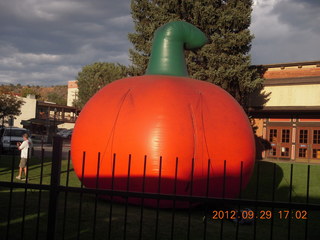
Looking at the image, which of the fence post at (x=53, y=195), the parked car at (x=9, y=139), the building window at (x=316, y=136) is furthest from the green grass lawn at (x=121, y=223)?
the parked car at (x=9, y=139)

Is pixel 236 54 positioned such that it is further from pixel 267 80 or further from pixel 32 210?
pixel 32 210

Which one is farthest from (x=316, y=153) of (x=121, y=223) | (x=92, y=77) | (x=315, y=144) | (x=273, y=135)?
(x=92, y=77)

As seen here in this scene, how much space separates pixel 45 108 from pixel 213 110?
188 ft

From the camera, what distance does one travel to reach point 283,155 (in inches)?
961

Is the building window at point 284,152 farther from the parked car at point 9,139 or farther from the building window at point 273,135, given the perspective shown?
the parked car at point 9,139

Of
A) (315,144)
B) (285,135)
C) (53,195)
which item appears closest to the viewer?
(53,195)

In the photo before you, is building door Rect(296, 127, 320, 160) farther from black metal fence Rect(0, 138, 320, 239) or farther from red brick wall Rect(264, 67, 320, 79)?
black metal fence Rect(0, 138, 320, 239)

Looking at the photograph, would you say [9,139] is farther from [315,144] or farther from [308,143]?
[315,144]

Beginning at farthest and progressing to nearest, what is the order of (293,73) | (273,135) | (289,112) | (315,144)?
(273,135) < (293,73) < (289,112) < (315,144)

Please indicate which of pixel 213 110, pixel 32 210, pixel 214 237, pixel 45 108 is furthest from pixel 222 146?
pixel 45 108

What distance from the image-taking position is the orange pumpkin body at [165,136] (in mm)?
7574

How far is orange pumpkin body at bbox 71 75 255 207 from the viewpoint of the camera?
24.8ft

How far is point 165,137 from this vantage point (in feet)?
24.8

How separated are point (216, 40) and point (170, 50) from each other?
1278 cm
